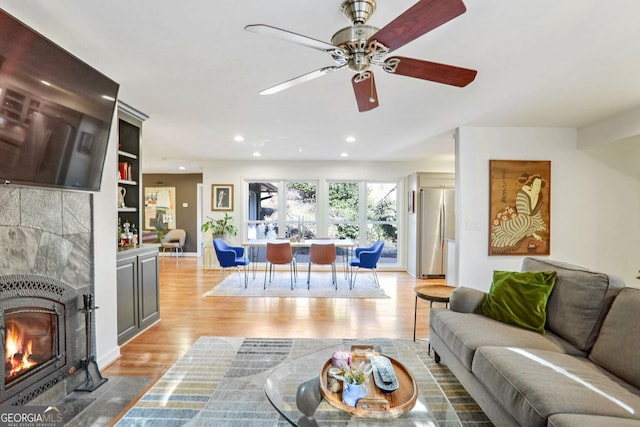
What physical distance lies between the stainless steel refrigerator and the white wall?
196 cm

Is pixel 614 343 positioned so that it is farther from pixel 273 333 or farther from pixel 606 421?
pixel 273 333

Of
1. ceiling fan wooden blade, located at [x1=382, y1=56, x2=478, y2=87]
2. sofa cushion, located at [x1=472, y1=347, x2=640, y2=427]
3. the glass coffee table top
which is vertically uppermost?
ceiling fan wooden blade, located at [x1=382, y1=56, x2=478, y2=87]

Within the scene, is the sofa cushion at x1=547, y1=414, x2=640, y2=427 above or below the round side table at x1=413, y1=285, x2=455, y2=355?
below

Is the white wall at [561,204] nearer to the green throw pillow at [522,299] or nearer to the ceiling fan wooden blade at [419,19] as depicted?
the green throw pillow at [522,299]

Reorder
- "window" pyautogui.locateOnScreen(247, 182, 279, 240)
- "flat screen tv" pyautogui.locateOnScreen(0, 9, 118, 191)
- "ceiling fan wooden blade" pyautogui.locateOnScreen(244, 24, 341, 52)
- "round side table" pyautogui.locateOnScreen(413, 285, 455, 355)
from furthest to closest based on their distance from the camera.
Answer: "window" pyautogui.locateOnScreen(247, 182, 279, 240), "round side table" pyautogui.locateOnScreen(413, 285, 455, 355), "flat screen tv" pyautogui.locateOnScreen(0, 9, 118, 191), "ceiling fan wooden blade" pyautogui.locateOnScreen(244, 24, 341, 52)

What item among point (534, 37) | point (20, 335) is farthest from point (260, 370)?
point (534, 37)

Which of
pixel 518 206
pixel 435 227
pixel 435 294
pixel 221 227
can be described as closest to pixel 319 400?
pixel 435 294

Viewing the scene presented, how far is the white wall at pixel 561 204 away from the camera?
379 cm

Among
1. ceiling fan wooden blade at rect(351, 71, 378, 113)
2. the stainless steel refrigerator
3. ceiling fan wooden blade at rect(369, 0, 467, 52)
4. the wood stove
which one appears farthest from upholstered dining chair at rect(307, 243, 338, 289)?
ceiling fan wooden blade at rect(369, 0, 467, 52)

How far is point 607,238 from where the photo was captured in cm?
386

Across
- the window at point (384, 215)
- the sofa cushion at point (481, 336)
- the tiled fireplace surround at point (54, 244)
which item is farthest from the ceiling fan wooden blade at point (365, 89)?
the window at point (384, 215)

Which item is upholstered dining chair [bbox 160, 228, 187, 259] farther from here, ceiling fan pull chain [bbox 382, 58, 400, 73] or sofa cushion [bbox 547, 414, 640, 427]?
sofa cushion [bbox 547, 414, 640, 427]

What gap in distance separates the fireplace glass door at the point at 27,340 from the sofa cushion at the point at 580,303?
11.5ft

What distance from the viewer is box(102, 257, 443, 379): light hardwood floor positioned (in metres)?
2.75
